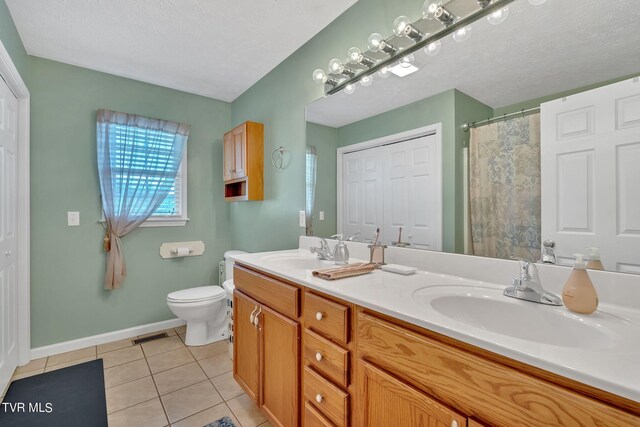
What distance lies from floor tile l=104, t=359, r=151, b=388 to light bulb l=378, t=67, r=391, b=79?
2507mm

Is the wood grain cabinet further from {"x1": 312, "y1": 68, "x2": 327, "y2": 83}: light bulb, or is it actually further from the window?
{"x1": 312, "y1": 68, "x2": 327, "y2": 83}: light bulb

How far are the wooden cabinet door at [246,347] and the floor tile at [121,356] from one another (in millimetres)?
1100

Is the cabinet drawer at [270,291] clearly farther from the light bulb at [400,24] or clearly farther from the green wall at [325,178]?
the light bulb at [400,24]

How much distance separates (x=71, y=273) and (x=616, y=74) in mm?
3488

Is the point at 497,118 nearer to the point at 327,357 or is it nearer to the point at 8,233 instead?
the point at 327,357

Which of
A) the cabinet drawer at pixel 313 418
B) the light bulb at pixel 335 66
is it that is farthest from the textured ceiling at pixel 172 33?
the cabinet drawer at pixel 313 418

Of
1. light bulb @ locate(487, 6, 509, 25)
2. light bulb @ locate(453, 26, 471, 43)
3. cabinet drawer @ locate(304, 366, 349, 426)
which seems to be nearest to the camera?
cabinet drawer @ locate(304, 366, 349, 426)

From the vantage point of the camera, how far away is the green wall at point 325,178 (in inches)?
75.9

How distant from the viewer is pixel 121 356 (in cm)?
232

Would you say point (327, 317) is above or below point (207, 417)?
above

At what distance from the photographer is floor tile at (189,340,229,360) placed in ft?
7.66

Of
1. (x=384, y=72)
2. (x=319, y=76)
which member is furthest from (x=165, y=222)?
(x=384, y=72)

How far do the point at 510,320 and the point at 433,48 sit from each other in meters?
1.20

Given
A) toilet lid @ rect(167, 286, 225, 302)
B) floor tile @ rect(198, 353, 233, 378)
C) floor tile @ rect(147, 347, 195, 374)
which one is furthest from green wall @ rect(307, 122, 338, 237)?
floor tile @ rect(147, 347, 195, 374)
